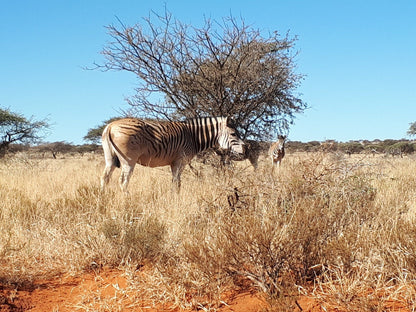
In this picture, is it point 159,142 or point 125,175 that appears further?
point 159,142

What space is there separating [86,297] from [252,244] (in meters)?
1.65

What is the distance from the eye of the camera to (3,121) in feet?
96.9

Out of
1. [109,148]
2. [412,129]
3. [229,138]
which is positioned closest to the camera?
[109,148]

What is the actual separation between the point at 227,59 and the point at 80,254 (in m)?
7.01

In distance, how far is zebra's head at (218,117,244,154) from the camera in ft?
30.6

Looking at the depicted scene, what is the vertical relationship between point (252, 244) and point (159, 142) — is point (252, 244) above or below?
below

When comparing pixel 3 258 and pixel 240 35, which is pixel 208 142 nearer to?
pixel 240 35

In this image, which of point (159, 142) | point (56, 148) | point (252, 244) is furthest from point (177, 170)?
point (56, 148)

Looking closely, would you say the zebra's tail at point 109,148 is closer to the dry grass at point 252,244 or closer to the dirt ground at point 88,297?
the dry grass at point 252,244

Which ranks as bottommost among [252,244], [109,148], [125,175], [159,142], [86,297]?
[86,297]

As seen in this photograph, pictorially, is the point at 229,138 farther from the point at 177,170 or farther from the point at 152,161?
the point at 152,161

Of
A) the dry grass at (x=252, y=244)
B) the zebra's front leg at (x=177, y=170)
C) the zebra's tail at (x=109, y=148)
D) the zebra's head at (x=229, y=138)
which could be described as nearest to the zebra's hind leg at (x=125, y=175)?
the zebra's tail at (x=109, y=148)

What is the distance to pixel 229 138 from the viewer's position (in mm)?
9336

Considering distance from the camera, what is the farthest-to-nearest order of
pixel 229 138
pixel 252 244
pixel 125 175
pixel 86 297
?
pixel 229 138 → pixel 125 175 → pixel 86 297 → pixel 252 244
